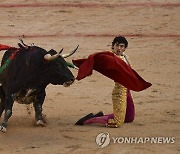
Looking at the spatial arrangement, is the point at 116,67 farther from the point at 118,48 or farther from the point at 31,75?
the point at 31,75

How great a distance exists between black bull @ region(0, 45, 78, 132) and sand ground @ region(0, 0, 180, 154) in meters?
0.31

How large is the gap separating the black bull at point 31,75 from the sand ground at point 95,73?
12.4 inches

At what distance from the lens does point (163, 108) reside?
31.1 ft

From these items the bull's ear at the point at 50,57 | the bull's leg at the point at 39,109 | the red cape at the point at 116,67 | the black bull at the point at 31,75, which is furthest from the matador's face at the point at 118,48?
the bull's leg at the point at 39,109

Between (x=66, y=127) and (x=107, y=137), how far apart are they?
0.65 m

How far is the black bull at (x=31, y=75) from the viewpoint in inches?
322

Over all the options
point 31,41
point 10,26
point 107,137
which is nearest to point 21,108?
point 107,137

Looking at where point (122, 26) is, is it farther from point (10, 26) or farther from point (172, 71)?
point (172, 71)

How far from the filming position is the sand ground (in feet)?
26.3

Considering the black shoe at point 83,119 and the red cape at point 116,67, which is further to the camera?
the black shoe at point 83,119

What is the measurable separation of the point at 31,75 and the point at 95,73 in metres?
3.26

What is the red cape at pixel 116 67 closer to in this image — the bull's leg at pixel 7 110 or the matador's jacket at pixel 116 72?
the matador's jacket at pixel 116 72

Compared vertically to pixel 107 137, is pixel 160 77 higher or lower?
higher

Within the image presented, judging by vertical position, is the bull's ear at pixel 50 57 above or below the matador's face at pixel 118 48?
below
